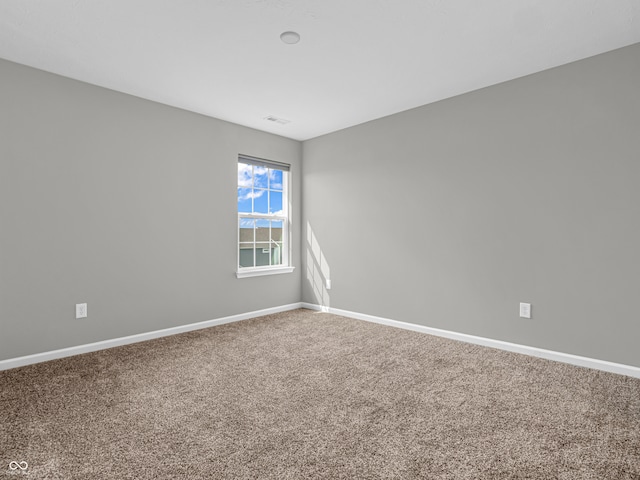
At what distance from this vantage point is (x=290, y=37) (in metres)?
2.37

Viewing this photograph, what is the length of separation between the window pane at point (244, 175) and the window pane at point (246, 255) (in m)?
0.75

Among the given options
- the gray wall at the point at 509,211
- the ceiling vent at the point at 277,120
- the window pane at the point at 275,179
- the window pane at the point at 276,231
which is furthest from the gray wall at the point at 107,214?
the gray wall at the point at 509,211

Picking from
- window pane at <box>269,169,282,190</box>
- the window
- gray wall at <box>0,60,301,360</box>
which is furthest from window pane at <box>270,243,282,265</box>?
window pane at <box>269,169,282,190</box>

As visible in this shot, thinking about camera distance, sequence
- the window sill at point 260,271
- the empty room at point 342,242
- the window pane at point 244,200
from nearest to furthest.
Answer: the empty room at point 342,242 < the window sill at point 260,271 < the window pane at point 244,200

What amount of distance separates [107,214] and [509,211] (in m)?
3.58

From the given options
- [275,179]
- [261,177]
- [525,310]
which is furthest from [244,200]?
[525,310]

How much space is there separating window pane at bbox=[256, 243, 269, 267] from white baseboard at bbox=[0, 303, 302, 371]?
0.59m

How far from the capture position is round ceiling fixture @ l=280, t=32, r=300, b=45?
234 cm

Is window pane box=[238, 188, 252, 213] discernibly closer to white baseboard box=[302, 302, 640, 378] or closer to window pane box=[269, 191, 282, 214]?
window pane box=[269, 191, 282, 214]

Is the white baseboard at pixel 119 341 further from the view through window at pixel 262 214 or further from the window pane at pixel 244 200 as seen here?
the window pane at pixel 244 200

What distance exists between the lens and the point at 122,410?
2000mm

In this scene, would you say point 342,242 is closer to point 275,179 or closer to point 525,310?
point 275,179

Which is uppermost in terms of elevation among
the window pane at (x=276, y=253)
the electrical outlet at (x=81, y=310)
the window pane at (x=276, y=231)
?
the window pane at (x=276, y=231)

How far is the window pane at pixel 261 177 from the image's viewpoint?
4.46 metres
